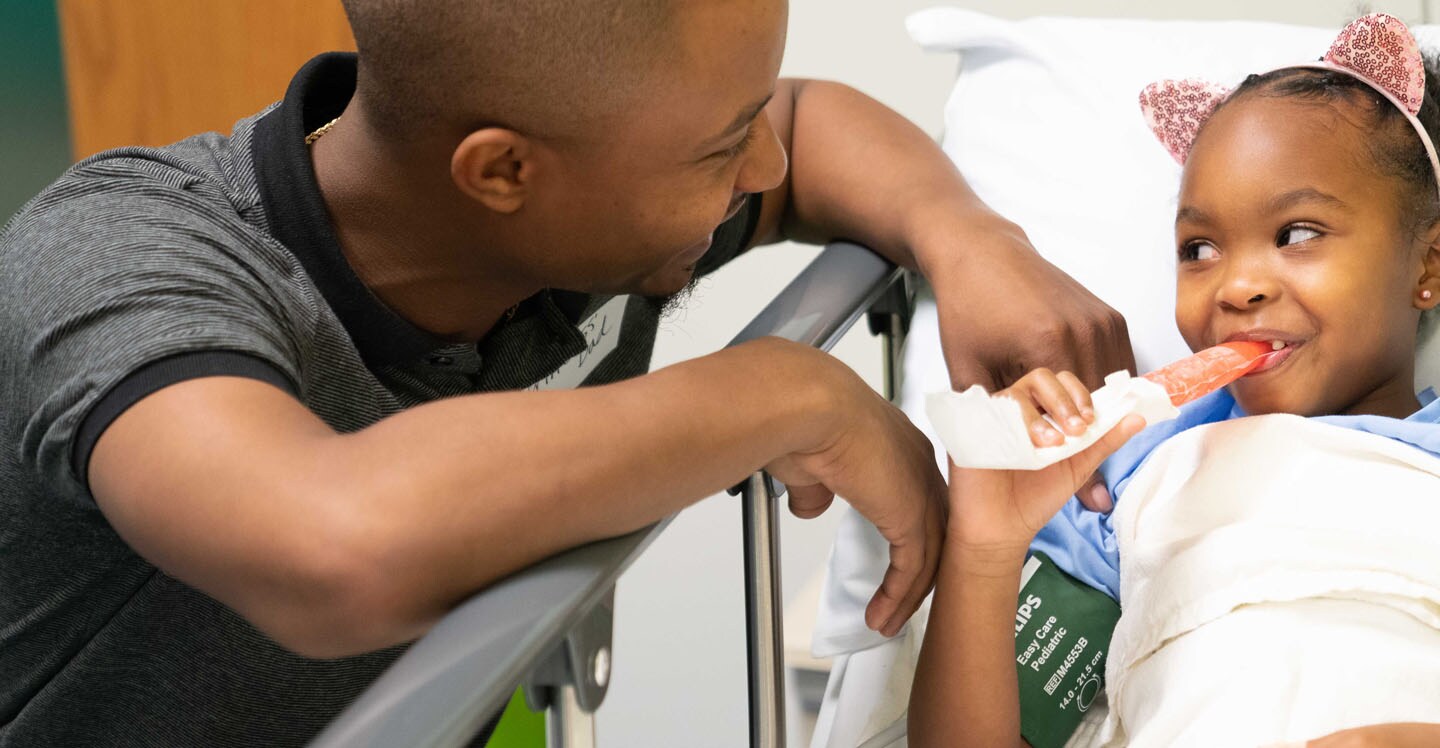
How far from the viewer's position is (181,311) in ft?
2.52

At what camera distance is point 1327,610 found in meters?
0.96

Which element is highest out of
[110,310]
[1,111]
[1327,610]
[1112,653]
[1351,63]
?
[1351,63]

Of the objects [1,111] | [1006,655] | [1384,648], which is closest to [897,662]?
[1006,655]

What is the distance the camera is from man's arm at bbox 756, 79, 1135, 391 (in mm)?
1109

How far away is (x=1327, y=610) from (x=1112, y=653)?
17 centimetres

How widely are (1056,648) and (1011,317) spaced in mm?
276

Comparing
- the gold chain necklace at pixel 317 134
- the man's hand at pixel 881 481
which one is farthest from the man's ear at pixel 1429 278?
the gold chain necklace at pixel 317 134

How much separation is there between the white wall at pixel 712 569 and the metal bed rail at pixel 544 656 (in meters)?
1.14

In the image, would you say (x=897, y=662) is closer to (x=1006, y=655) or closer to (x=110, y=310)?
(x=1006, y=655)

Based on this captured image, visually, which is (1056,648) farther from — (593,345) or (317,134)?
(317,134)

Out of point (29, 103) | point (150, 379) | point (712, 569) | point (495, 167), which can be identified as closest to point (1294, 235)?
point (495, 167)

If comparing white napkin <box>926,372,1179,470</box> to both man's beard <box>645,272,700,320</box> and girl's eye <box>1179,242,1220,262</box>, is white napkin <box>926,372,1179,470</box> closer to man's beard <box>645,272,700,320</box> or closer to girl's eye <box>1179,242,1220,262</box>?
girl's eye <box>1179,242,1220,262</box>

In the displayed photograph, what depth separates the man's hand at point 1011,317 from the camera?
1.09 metres

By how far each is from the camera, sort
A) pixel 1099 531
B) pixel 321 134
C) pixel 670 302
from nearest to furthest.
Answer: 1. pixel 321 134
2. pixel 1099 531
3. pixel 670 302
